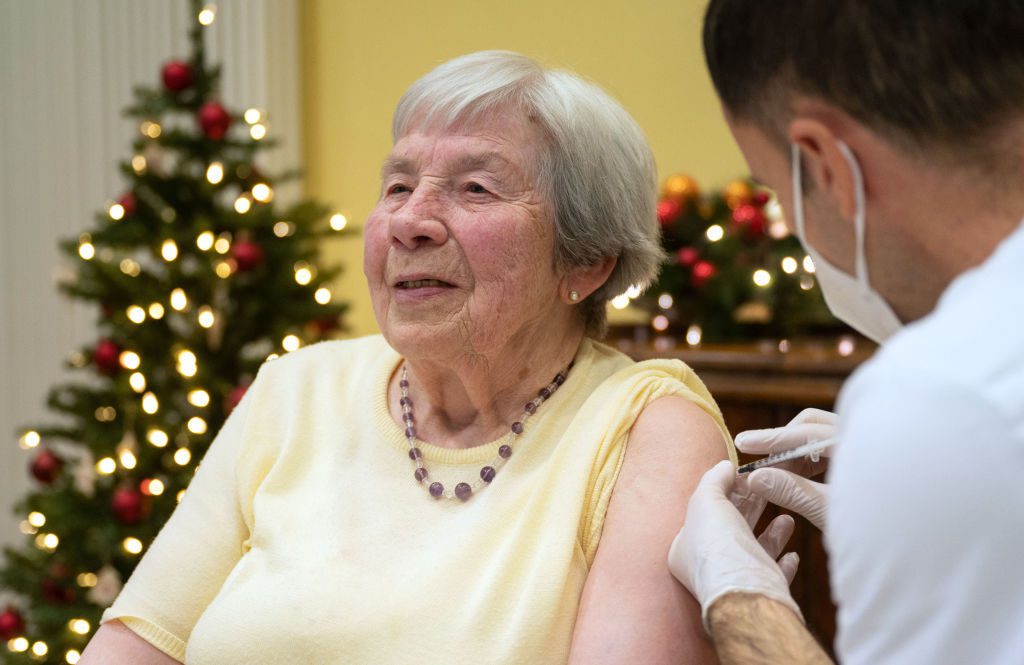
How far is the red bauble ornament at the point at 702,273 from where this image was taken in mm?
3141

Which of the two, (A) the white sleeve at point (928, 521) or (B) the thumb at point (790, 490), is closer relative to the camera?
(A) the white sleeve at point (928, 521)

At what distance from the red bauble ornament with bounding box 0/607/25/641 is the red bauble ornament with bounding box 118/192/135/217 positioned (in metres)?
1.15

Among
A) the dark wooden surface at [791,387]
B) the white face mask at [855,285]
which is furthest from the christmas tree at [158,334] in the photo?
the white face mask at [855,285]

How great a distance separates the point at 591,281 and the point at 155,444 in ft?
5.68

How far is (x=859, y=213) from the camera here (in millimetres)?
953

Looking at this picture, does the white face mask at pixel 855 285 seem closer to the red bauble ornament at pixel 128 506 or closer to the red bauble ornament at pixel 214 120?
the red bauble ornament at pixel 128 506

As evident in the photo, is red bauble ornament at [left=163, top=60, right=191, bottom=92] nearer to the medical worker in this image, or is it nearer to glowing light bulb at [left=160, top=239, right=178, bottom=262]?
glowing light bulb at [left=160, top=239, right=178, bottom=262]

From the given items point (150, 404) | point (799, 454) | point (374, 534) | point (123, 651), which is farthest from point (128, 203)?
point (799, 454)

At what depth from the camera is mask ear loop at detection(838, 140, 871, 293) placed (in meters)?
0.93

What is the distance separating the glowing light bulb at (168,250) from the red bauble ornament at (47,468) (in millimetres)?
642

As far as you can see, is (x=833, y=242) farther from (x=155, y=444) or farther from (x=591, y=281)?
(x=155, y=444)

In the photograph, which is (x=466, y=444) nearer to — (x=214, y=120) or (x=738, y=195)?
(x=214, y=120)

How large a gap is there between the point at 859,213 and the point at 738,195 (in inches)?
93.6

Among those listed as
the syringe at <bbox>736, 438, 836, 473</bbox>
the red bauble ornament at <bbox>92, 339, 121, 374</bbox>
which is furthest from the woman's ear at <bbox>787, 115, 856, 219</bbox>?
the red bauble ornament at <bbox>92, 339, 121, 374</bbox>
